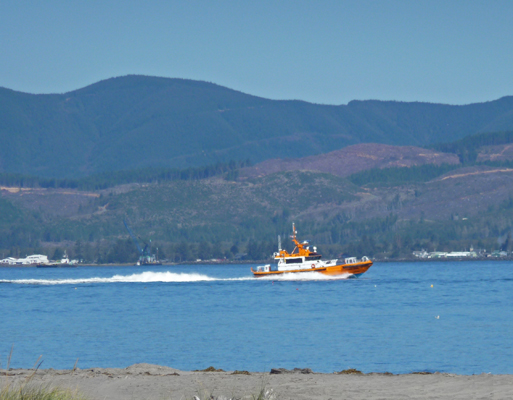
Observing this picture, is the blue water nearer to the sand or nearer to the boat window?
the sand

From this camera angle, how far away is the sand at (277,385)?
26.0 metres

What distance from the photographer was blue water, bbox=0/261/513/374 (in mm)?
43656

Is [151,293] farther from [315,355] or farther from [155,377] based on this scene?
[155,377]

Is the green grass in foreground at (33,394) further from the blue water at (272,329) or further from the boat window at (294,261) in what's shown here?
the boat window at (294,261)

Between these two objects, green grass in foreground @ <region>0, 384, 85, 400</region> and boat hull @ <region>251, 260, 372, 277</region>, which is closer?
green grass in foreground @ <region>0, 384, 85, 400</region>

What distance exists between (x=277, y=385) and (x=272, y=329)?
104 feet

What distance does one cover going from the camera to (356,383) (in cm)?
2884

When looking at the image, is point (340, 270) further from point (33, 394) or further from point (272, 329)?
point (33, 394)

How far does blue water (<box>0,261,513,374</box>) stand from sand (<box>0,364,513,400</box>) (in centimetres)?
946

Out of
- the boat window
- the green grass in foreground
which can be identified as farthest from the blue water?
the green grass in foreground

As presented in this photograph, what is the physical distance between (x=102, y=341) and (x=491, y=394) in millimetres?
33333

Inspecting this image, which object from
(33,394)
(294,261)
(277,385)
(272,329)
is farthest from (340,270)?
(33,394)

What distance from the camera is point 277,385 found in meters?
28.0

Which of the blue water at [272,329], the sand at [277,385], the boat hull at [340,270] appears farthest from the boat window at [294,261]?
the sand at [277,385]
